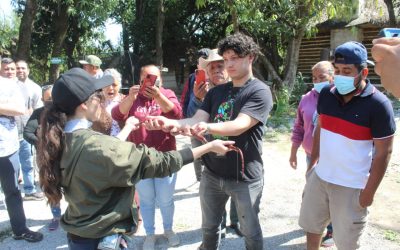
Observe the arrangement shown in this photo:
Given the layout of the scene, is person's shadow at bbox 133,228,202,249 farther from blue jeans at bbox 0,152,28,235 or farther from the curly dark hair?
the curly dark hair

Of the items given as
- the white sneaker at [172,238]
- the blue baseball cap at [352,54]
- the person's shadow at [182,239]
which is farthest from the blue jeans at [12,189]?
the blue baseball cap at [352,54]

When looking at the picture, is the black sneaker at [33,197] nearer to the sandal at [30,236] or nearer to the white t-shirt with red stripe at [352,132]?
the sandal at [30,236]

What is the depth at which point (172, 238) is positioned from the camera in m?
3.74

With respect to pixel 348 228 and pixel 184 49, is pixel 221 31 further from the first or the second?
pixel 348 228

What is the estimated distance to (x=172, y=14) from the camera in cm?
1698

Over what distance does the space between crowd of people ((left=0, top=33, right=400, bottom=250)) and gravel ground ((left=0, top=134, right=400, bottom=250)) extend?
14 centimetres

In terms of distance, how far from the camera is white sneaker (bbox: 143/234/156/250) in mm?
3621

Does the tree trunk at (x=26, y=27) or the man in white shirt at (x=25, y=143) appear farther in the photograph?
the tree trunk at (x=26, y=27)

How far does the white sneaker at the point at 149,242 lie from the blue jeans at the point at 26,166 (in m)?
2.14

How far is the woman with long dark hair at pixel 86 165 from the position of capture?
2004mm

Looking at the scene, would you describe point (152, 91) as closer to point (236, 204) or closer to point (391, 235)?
point (236, 204)

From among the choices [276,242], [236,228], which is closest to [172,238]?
[236,228]

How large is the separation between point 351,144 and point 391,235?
1.80 m

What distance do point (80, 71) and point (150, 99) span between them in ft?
4.69
